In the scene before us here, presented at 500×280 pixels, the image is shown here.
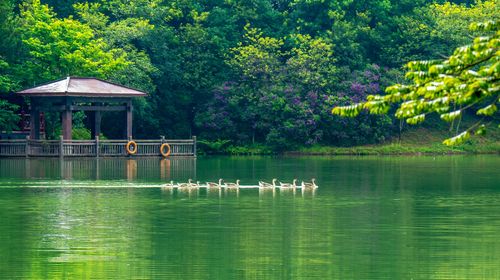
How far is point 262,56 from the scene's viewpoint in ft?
255

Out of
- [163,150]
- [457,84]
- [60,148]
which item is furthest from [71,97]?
[457,84]

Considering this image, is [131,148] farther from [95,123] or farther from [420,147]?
[420,147]

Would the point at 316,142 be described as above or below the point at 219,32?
below

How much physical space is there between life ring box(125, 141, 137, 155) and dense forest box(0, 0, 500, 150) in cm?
642

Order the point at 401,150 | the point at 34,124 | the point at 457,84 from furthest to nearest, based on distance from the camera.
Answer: the point at 401,150 < the point at 34,124 < the point at 457,84

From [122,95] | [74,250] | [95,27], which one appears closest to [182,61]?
[95,27]

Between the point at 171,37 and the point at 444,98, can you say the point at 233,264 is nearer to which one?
the point at 444,98

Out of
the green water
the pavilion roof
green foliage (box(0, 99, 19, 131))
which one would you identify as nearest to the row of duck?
the green water

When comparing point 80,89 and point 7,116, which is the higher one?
point 80,89

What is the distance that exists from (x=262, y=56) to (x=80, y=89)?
58.5 ft

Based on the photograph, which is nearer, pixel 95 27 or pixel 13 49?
pixel 13 49

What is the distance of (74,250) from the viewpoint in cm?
2559

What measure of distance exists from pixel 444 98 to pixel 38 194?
1166 inches

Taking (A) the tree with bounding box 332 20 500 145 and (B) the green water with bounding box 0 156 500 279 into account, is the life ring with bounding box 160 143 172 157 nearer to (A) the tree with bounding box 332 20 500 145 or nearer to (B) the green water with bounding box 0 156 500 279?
(B) the green water with bounding box 0 156 500 279
